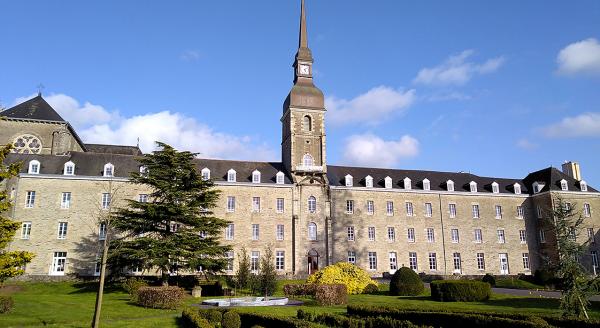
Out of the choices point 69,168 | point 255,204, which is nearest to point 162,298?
point 255,204

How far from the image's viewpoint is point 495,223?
155 ft

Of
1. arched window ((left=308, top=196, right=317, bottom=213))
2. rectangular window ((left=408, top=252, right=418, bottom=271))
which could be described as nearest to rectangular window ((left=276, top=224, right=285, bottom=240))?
arched window ((left=308, top=196, right=317, bottom=213))

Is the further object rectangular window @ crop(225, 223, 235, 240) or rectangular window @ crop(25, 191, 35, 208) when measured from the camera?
rectangular window @ crop(225, 223, 235, 240)

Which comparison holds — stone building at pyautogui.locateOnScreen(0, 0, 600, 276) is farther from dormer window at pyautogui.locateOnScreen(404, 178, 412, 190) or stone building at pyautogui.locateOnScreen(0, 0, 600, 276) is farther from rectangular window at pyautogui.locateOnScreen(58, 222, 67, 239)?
dormer window at pyautogui.locateOnScreen(404, 178, 412, 190)

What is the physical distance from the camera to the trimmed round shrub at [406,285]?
1118 inches

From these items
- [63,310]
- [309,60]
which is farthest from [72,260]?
[309,60]

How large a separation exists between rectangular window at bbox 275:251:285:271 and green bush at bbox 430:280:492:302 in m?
17.4

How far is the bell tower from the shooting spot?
42938 mm

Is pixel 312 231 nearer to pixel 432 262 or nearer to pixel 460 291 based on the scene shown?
pixel 432 262

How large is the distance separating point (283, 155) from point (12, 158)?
78.7ft

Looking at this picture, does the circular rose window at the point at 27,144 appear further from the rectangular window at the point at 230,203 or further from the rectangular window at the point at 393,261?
the rectangular window at the point at 393,261

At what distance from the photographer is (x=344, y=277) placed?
91.1 feet

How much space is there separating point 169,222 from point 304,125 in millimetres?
18033

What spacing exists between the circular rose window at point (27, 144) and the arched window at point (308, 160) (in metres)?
24.0
